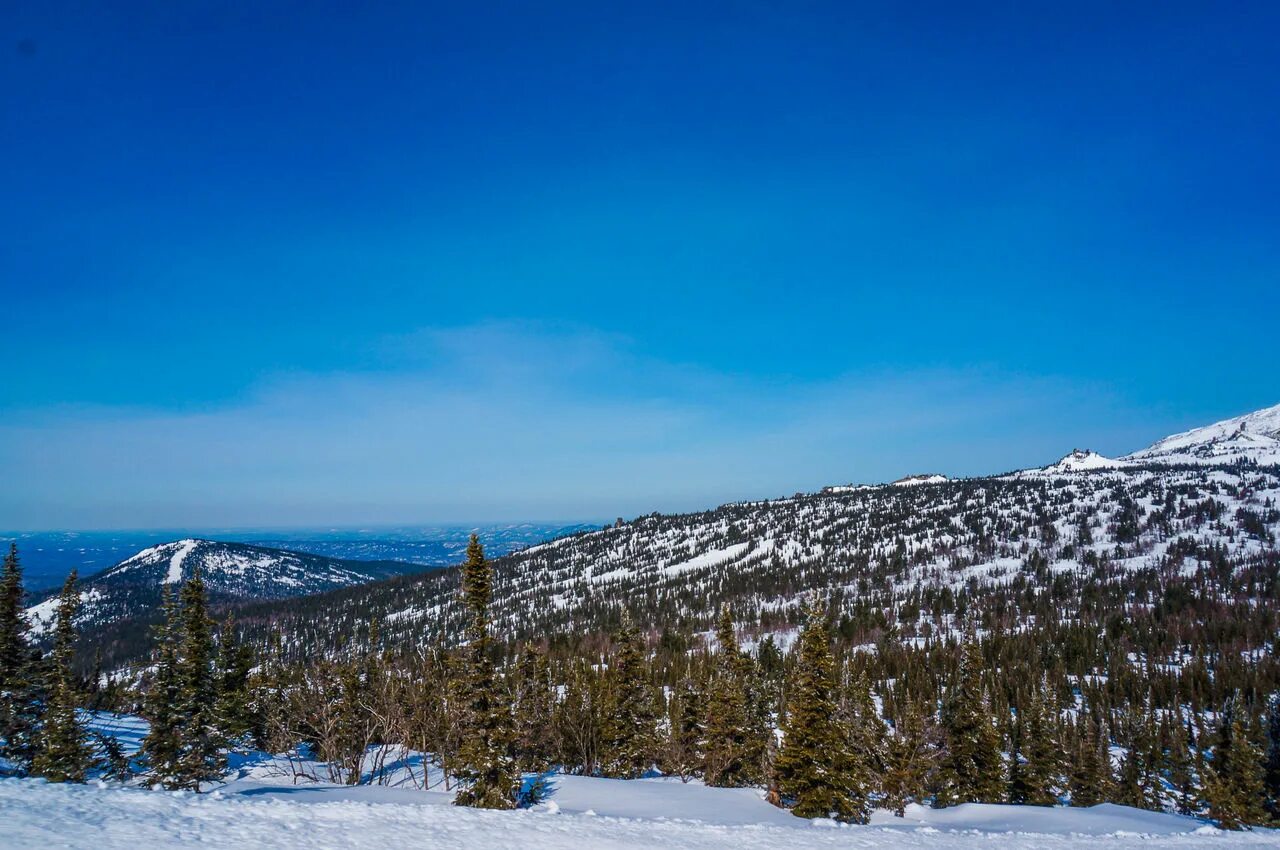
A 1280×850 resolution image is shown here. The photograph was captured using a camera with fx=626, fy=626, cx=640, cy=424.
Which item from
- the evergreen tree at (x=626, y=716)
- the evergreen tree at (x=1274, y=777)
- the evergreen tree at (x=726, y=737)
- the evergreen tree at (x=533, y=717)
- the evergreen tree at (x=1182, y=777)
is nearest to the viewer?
the evergreen tree at (x=726, y=737)

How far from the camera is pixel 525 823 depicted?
68.3ft

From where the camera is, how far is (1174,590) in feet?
469

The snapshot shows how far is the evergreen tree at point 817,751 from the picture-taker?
2973 cm

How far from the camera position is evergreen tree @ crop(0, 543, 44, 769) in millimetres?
34875

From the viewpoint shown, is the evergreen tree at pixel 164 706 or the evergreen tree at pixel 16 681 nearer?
the evergreen tree at pixel 164 706

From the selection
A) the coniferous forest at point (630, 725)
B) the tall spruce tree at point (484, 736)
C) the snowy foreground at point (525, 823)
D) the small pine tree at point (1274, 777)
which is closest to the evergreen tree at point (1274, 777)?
the small pine tree at point (1274, 777)

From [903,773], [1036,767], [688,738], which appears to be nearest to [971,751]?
[1036,767]

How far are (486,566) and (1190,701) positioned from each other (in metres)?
107

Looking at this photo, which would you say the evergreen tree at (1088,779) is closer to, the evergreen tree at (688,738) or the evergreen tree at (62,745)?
the evergreen tree at (688,738)

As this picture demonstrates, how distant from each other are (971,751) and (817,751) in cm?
1898

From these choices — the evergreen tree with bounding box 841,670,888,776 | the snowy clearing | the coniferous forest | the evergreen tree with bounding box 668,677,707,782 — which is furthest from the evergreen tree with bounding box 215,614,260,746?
the evergreen tree with bounding box 841,670,888,776

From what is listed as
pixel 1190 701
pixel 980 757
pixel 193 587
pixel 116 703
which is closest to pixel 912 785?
pixel 980 757

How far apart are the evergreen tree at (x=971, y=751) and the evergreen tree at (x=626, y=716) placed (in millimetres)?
21227

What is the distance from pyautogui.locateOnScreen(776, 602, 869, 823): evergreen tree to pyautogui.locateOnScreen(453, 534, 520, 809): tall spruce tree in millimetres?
13600
